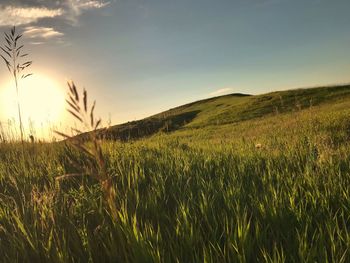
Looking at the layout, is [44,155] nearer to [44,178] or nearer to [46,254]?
[44,178]

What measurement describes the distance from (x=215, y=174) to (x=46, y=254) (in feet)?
7.93

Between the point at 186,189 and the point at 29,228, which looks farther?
the point at 186,189

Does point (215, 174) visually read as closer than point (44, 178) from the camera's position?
Yes

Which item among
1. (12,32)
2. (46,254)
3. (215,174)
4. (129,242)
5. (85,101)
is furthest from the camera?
(12,32)

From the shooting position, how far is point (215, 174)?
4.56 m

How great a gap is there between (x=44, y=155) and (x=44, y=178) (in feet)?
5.52

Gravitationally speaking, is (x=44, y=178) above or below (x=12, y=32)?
below

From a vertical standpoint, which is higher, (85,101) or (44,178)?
(85,101)

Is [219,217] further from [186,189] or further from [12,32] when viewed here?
[12,32]

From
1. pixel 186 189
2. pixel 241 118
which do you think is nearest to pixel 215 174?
pixel 186 189

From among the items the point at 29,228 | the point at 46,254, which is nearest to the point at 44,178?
the point at 29,228

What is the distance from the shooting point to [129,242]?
247 centimetres

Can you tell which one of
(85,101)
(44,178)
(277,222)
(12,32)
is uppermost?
(12,32)

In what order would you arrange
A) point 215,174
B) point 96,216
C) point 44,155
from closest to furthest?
point 96,216
point 215,174
point 44,155
